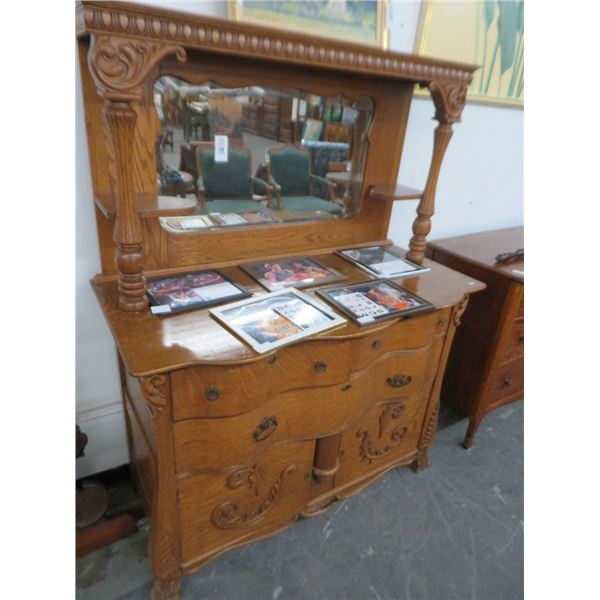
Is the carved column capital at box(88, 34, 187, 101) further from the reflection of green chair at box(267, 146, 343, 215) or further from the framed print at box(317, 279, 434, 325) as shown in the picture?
the framed print at box(317, 279, 434, 325)

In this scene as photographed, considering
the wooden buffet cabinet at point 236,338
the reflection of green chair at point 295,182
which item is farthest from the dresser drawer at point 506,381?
the reflection of green chair at point 295,182

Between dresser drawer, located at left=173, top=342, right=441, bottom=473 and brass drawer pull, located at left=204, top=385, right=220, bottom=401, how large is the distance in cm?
8

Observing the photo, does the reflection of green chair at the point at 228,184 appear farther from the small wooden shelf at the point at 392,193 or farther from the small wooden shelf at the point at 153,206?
the small wooden shelf at the point at 392,193

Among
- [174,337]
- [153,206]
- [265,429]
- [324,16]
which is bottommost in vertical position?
[265,429]

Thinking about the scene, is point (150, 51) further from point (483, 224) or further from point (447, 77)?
point (483, 224)

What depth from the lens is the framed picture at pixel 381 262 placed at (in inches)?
57.6

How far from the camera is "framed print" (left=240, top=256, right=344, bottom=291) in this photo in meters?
1.31

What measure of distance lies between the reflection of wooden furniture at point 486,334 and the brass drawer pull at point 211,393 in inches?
50.9

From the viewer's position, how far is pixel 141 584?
1.31 metres

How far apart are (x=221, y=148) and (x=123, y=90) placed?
0.41 metres

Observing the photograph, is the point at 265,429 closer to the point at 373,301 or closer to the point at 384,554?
the point at 373,301

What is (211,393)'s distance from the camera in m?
0.99

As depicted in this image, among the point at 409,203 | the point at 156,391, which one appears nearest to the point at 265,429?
the point at 156,391

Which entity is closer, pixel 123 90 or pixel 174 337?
pixel 123 90
